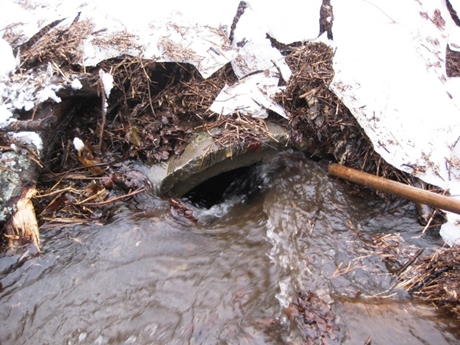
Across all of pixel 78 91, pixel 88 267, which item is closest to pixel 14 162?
pixel 78 91

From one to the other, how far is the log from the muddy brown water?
0.17 meters

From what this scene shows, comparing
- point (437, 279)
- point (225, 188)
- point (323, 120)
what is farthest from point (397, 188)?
point (225, 188)

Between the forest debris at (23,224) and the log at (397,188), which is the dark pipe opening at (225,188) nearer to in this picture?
the log at (397,188)

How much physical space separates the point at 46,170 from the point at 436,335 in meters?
3.55

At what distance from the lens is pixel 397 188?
9.68 ft

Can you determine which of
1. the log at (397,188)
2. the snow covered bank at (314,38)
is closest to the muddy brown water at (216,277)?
the log at (397,188)

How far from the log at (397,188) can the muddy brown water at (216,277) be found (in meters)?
0.17

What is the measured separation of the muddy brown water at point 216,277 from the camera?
95.1 inches

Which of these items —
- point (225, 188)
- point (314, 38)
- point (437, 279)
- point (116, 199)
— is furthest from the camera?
Result: point (225, 188)

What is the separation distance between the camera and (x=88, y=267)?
284cm

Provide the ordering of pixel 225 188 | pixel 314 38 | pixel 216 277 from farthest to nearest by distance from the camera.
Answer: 1. pixel 225 188
2. pixel 314 38
3. pixel 216 277

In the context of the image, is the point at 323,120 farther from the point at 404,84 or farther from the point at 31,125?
the point at 31,125

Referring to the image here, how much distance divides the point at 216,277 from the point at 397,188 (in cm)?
173

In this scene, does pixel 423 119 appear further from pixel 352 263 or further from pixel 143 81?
pixel 143 81
